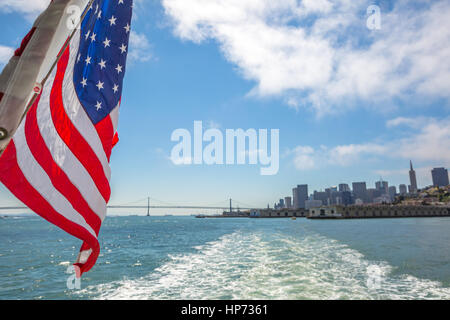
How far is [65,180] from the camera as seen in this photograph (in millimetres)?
2727

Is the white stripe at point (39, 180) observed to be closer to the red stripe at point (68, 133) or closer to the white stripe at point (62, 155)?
the white stripe at point (62, 155)

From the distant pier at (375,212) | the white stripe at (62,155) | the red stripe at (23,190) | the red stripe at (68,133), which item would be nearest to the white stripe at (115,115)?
the red stripe at (68,133)

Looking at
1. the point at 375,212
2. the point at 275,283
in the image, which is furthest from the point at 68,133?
the point at 375,212

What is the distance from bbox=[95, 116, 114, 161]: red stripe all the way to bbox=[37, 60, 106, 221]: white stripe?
0.38 metres

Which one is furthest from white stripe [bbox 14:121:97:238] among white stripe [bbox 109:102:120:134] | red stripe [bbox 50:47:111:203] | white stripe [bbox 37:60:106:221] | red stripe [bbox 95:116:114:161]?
white stripe [bbox 109:102:120:134]

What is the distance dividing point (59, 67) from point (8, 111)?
4.39 ft

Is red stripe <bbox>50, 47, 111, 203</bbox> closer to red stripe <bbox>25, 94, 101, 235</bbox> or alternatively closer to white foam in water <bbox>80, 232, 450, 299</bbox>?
red stripe <bbox>25, 94, 101, 235</bbox>

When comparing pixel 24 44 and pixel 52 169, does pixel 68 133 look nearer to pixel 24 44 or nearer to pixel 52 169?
pixel 52 169

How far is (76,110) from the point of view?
9.51 feet

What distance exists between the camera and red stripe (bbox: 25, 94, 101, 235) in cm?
260

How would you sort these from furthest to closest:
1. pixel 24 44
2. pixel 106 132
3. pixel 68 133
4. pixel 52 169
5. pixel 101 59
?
1. pixel 106 132
2. pixel 101 59
3. pixel 68 133
4. pixel 52 169
5. pixel 24 44

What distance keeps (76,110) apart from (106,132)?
393mm
